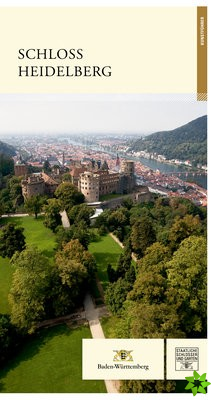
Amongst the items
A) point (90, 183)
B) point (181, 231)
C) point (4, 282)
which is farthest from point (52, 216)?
point (181, 231)

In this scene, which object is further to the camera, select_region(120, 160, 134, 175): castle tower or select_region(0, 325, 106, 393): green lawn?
select_region(120, 160, 134, 175): castle tower

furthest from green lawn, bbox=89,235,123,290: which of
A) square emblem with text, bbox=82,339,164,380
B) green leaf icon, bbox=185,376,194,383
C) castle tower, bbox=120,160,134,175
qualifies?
castle tower, bbox=120,160,134,175

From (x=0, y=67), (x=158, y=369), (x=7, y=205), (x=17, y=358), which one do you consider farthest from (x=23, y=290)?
(x=7, y=205)

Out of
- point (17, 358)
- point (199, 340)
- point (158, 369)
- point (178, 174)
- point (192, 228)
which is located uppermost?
point (178, 174)

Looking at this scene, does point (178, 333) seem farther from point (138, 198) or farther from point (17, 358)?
point (138, 198)

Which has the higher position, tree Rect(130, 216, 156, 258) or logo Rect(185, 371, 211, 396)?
tree Rect(130, 216, 156, 258)

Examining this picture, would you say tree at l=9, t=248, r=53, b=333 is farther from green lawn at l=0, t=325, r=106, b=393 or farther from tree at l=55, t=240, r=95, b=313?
green lawn at l=0, t=325, r=106, b=393

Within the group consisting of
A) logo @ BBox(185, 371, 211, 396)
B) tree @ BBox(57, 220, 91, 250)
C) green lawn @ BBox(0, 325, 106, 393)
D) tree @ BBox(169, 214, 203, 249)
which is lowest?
green lawn @ BBox(0, 325, 106, 393)
